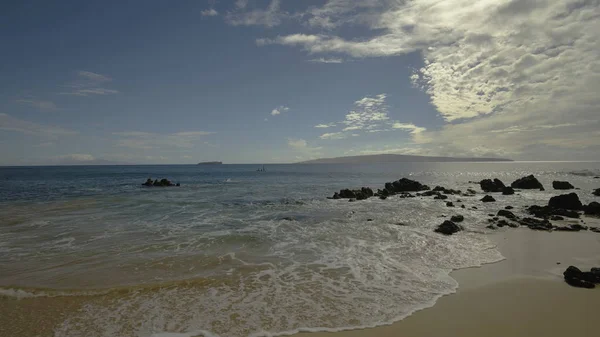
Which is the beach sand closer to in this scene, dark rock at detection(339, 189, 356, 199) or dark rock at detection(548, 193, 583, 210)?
dark rock at detection(548, 193, 583, 210)

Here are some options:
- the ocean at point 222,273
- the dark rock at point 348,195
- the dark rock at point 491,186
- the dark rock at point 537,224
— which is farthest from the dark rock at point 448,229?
the dark rock at point 491,186

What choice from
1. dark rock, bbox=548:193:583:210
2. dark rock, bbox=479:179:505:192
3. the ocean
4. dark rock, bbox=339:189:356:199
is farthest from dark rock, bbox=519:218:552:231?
dark rock, bbox=479:179:505:192

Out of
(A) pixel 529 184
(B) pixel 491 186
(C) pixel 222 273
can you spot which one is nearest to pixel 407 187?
(B) pixel 491 186

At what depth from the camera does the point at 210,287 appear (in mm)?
9008

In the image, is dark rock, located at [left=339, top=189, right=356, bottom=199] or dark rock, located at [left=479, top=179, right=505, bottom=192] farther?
dark rock, located at [left=479, top=179, right=505, bottom=192]

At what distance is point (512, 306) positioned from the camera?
24.7 feet

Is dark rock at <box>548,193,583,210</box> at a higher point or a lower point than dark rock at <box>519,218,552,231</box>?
higher

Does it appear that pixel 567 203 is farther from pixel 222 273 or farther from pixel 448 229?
pixel 222 273

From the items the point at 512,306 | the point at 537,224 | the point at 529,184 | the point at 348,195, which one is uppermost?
the point at 529,184

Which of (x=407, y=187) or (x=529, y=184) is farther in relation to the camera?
(x=529, y=184)

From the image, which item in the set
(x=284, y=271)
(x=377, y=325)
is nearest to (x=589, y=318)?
(x=377, y=325)

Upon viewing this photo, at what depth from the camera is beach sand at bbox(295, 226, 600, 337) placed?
6516mm

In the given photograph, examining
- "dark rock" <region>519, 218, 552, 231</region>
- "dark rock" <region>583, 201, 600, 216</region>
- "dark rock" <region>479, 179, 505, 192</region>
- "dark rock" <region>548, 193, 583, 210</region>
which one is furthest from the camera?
"dark rock" <region>479, 179, 505, 192</region>

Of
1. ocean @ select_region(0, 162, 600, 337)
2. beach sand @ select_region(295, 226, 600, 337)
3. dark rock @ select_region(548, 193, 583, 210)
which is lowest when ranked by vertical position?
ocean @ select_region(0, 162, 600, 337)
